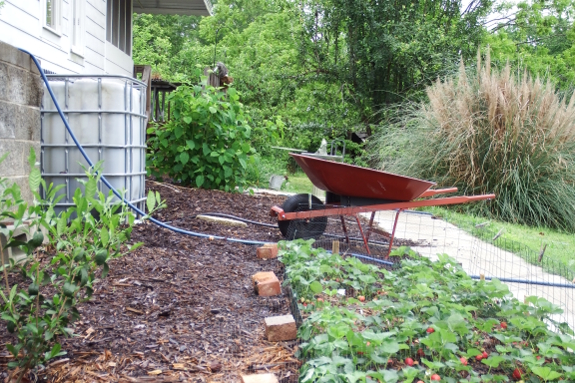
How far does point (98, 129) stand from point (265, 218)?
5.97 ft

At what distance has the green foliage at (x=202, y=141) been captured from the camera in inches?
239

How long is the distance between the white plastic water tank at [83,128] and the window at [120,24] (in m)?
3.74

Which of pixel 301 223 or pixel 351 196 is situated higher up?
pixel 351 196

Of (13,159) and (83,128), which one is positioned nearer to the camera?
(13,159)

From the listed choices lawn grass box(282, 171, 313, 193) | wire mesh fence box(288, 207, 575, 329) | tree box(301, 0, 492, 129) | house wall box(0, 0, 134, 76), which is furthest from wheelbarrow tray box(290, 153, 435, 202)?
tree box(301, 0, 492, 129)

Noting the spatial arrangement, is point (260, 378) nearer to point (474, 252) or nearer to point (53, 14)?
point (474, 252)

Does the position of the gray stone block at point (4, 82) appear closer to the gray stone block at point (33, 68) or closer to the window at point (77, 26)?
the gray stone block at point (33, 68)

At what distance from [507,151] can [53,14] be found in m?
5.28

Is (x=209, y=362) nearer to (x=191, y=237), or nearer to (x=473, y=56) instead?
(x=191, y=237)

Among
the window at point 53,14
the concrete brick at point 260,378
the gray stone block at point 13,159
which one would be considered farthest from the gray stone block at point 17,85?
the concrete brick at point 260,378

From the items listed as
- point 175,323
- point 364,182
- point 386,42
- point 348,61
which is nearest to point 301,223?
point 364,182

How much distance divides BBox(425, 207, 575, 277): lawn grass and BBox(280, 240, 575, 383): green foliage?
134 centimetres

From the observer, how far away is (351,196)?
3.98 meters

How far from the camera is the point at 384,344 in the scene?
1.75 metres
